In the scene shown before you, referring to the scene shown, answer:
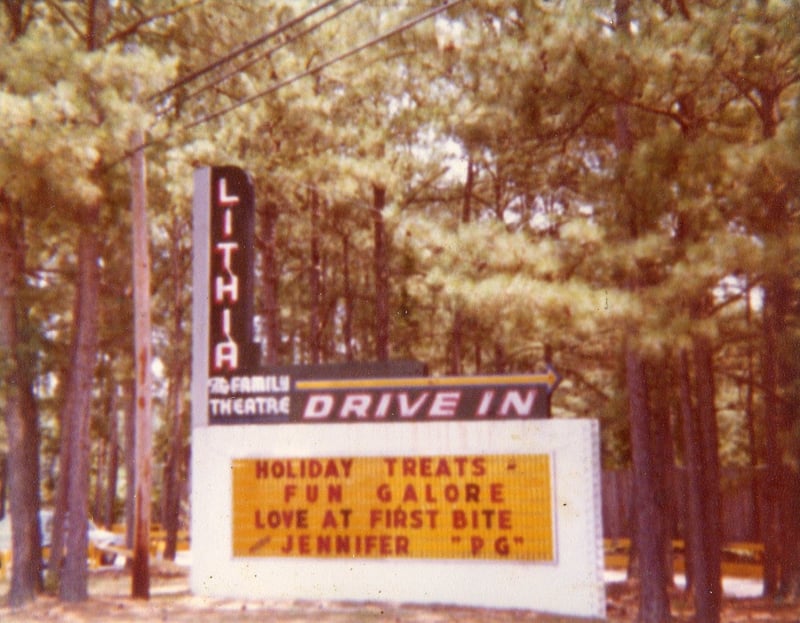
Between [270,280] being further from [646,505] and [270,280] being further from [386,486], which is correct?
[386,486]

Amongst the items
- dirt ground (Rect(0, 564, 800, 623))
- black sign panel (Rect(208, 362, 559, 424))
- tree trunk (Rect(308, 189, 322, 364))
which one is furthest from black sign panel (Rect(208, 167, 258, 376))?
tree trunk (Rect(308, 189, 322, 364))

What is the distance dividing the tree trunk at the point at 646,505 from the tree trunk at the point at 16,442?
11705 millimetres

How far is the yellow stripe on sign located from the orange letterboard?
30.7 inches

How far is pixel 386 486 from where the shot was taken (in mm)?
10031

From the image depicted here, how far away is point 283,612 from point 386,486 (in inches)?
285

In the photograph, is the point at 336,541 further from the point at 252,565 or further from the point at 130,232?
the point at 130,232

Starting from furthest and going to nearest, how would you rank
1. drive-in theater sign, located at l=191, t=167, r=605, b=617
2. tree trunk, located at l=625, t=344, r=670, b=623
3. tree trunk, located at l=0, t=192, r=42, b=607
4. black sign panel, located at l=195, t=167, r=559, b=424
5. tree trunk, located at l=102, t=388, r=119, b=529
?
1. tree trunk, located at l=102, t=388, r=119, b=529
2. tree trunk, located at l=0, t=192, r=42, b=607
3. tree trunk, located at l=625, t=344, r=670, b=623
4. black sign panel, located at l=195, t=167, r=559, b=424
5. drive-in theater sign, located at l=191, t=167, r=605, b=617

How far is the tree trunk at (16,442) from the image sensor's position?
58.9 ft

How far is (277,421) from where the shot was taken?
1044 cm

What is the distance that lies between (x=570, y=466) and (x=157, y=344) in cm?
2691

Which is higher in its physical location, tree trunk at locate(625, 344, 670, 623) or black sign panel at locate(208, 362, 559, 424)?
black sign panel at locate(208, 362, 559, 424)

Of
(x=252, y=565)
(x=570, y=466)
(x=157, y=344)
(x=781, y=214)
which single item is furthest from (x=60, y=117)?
(x=157, y=344)

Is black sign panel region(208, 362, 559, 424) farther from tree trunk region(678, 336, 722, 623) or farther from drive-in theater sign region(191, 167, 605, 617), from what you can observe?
tree trunk region(678, 336, 722, 623)

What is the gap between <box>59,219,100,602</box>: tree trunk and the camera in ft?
56.1
